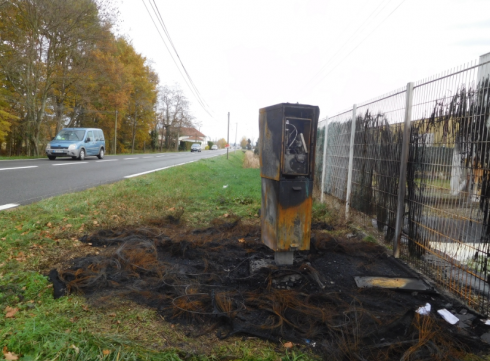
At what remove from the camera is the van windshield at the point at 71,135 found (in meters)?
18.3

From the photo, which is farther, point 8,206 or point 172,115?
point 172,115

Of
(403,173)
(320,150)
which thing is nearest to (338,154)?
(320,150)

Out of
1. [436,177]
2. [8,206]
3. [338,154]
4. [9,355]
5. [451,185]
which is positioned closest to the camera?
[9,355]

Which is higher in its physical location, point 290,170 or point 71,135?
point 71,135

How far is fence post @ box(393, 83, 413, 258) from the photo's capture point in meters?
4.22

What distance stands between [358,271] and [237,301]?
1585 millimetres

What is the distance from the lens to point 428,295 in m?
3.36

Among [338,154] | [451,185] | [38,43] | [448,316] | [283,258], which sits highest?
[38,43]

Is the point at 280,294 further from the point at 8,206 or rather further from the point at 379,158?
the point at 8,206

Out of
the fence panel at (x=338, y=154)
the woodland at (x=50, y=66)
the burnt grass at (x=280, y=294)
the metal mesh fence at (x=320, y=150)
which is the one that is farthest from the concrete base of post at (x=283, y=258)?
the woodland at (x=50, y=66)

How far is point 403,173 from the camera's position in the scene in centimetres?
422

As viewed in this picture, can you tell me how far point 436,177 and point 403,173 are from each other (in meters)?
0.61

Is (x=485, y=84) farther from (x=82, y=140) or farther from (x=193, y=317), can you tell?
(x=82, y=140)

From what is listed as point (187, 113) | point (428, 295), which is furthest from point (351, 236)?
point (187, 113)
